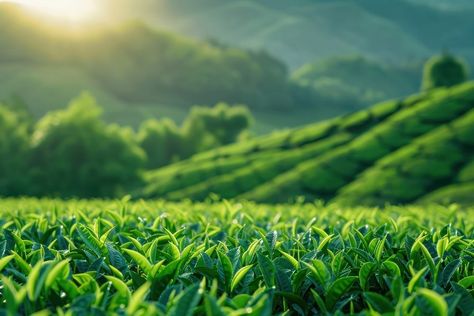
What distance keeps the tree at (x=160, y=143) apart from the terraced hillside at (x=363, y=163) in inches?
825

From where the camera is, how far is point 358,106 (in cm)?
14000

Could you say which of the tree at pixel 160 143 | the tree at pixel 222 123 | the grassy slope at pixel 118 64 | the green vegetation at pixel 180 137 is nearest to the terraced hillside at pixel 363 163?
the tree at pixel 160 143

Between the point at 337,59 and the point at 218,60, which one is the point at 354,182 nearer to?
the point at 218,60

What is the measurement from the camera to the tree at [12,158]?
129ft

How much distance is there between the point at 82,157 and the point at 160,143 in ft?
79.6

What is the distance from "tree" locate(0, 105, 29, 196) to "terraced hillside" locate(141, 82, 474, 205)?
9106mm

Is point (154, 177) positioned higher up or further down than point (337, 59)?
further down

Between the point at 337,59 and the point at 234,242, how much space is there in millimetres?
201601

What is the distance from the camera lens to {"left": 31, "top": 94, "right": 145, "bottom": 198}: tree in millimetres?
38344

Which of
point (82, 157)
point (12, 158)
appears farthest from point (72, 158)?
point (12, 158)

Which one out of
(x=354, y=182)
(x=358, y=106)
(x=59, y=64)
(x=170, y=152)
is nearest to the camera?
(x=354, y=182)

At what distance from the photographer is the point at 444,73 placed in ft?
151

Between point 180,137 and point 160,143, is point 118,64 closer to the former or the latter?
point 180,137

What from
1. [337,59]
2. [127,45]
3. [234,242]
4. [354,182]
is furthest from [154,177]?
[337,59]
